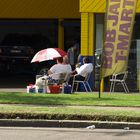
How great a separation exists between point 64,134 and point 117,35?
6.31 m

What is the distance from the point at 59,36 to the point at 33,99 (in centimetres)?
1146

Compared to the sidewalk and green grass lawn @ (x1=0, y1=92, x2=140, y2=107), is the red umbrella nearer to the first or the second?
green grass lawn @ (x1=0, y1=92, x2=140, y2=107)

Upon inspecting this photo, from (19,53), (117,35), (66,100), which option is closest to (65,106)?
(66,100)

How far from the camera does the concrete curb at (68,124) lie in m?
11.4

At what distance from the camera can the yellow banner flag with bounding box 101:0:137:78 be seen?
15.4 meters

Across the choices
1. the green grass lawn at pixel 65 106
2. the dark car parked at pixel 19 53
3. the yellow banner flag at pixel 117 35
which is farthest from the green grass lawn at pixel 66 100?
the dark car parked at pixel 19 53

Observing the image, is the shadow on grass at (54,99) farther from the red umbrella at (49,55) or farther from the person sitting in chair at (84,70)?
the person sitting in chair at (84,70)

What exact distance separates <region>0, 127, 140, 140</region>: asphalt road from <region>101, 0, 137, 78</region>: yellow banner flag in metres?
4.46

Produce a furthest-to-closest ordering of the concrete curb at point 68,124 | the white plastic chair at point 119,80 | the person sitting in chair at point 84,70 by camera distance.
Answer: the white plastic chair at point 119,80 < the person sitting in chair at point 84,70 < the concrete curb at point 68,124

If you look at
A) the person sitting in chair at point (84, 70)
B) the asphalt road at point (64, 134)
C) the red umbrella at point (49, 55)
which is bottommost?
the asphalt road at point (64, 134)

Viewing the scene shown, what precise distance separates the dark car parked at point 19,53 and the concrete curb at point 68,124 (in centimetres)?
1269

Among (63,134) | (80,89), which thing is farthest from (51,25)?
(63,134)

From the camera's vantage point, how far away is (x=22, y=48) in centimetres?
2547

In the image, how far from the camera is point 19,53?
2536cm
